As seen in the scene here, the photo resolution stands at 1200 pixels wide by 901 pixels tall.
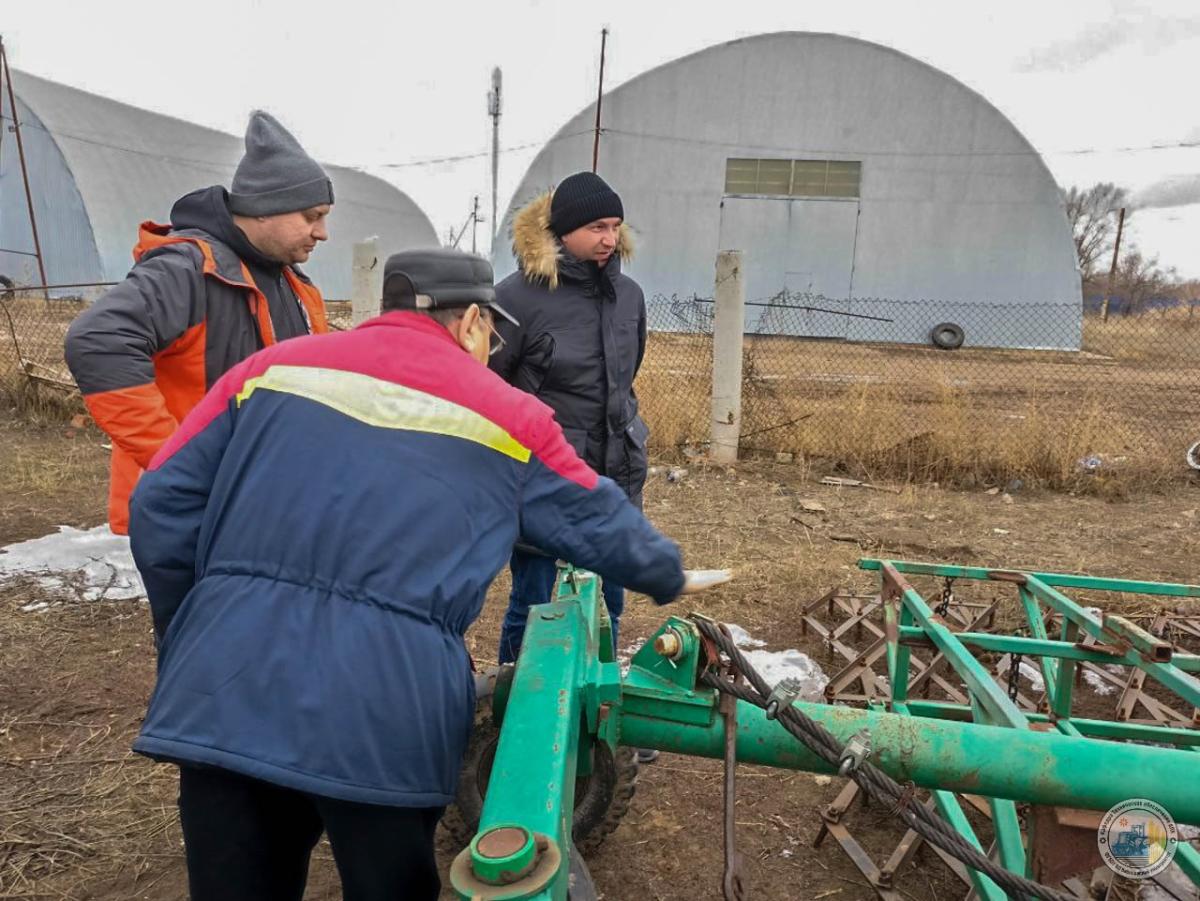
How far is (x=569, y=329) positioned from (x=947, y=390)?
561 centimetres

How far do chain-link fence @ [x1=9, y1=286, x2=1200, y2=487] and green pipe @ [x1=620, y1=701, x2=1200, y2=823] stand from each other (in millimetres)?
5496

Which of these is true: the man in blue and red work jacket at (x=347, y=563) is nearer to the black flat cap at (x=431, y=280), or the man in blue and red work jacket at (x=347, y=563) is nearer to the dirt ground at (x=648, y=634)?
the black flat cap at (x=431, y=280)

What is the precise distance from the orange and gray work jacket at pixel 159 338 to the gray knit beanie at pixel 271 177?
153mm

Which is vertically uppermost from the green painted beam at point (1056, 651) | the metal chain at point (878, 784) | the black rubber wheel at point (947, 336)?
the black rubber wheel at point (947, 336)

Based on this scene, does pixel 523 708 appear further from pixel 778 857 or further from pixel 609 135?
pixel 609 135

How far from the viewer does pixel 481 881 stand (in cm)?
95

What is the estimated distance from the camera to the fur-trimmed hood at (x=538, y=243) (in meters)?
2.70

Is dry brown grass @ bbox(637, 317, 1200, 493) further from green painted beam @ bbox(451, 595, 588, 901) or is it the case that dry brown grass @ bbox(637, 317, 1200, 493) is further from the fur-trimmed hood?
green painted beam @ bbox(451, 595, 588, 901)

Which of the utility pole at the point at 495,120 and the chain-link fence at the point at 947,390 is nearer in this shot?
the chain-link fence at the point at 947,390

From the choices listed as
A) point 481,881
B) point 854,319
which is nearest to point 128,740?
point 481,881

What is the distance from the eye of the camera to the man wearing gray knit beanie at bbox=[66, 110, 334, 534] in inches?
81.7

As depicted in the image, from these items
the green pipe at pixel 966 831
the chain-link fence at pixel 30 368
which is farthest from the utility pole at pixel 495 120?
the green pipe at pixel 966 831

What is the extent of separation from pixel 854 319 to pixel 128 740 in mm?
19043

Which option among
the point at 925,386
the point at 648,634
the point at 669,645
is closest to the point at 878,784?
the point at 669,645
